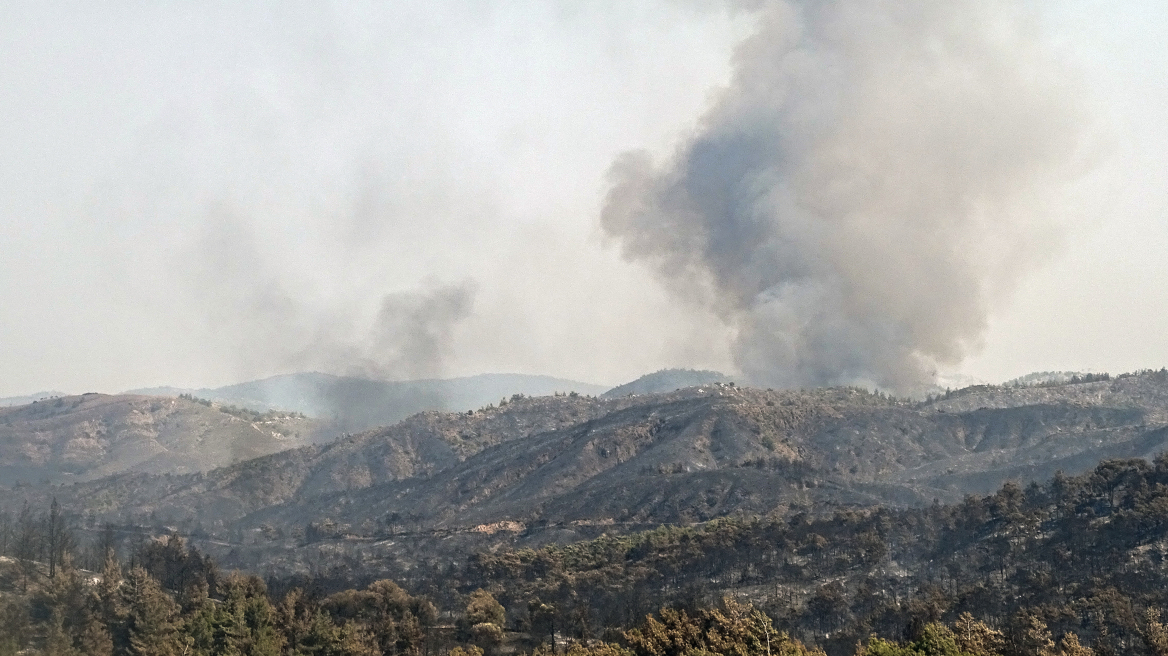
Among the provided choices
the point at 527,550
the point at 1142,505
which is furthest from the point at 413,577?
the point at 1142,505

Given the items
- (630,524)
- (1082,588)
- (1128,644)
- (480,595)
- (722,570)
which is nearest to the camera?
(1128,644)

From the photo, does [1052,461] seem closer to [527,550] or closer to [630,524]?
[630,524]

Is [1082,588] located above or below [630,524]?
below

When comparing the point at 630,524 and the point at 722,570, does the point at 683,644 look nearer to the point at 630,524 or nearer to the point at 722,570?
the point at 722,570

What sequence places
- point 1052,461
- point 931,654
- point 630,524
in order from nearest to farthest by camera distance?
1. point 931,654
2. point 630,524
3. point 1052,461

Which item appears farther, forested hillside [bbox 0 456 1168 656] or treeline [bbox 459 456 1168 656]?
treeline [bbox 459 456 1168 656]

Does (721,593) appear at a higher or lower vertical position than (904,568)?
lower

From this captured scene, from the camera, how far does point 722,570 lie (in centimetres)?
12888

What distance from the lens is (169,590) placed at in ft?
372

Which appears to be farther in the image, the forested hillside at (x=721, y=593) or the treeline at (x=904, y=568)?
the treeline at (x=904, y=568)

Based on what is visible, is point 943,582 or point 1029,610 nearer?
Result: point 1029,610

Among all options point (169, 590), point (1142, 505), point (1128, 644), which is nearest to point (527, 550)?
point (169, 590)

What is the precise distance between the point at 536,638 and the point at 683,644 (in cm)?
4147

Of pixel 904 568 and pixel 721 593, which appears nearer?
pixel 721 593
